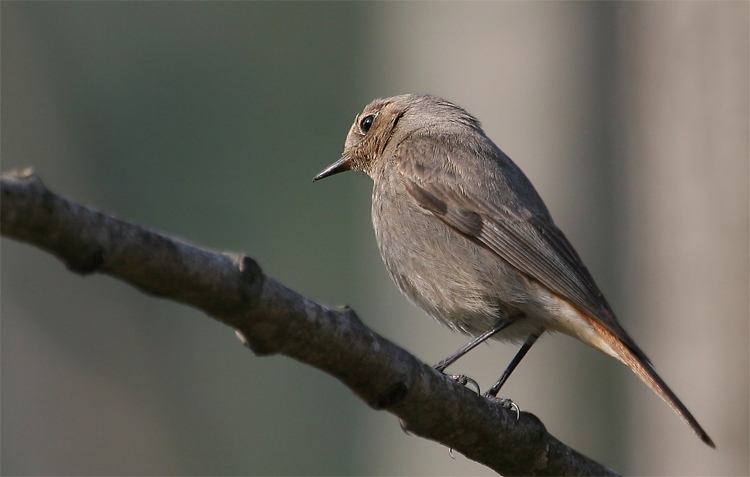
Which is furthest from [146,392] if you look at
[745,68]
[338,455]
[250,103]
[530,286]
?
[745,68]

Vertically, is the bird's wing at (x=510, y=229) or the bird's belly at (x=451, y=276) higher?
the bird's wing at (x=510, y=229)

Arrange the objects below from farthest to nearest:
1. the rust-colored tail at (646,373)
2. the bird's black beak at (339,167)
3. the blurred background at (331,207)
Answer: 1. the blurred background at (331,207)
2. the bird's black beak at (339,167)
3. the rust-colored tail at (646,373)

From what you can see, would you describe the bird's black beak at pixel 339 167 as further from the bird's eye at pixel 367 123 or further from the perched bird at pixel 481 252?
the perched bird at pixel 481 252

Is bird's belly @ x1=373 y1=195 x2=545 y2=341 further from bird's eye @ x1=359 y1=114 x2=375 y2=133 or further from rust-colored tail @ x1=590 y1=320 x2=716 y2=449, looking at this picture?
bird's eye @ x1=359 y1=114 x2=375 y2=133

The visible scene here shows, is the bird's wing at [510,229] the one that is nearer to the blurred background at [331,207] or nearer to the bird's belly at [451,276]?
the bird's belly at [451,276]

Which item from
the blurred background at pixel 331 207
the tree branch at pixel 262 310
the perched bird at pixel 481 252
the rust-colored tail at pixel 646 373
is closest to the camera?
the tree branch at pixel 262 310

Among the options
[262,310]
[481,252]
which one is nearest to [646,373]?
[481,252]

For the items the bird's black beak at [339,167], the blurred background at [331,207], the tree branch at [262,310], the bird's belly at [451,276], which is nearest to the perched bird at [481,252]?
the bird's belly at [451,276]

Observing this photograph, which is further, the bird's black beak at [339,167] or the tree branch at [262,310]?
the bird's black beak at [339,167]

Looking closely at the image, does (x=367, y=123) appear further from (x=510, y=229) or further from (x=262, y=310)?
(x=262, y=310)
